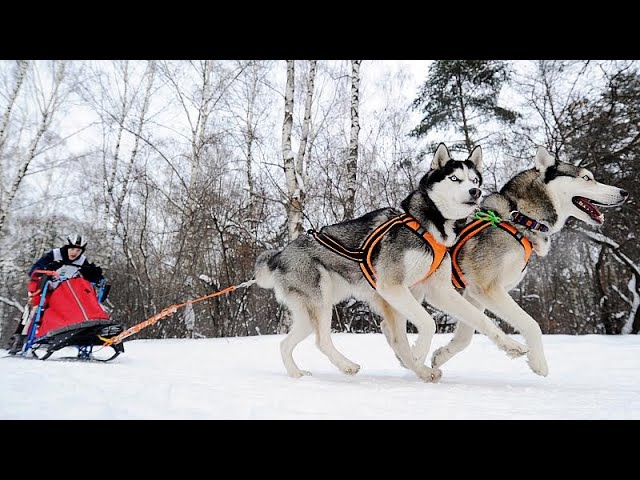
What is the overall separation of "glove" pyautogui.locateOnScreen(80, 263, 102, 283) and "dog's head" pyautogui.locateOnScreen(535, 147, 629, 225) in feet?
16.7

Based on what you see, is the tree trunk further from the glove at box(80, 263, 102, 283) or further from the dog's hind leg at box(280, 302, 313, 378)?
the dog's hind leg at box(280, 302, 313, 378)

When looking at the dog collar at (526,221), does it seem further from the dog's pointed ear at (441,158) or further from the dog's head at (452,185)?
the dog's pointed ear at (441,158)

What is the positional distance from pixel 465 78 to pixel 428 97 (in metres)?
1.08

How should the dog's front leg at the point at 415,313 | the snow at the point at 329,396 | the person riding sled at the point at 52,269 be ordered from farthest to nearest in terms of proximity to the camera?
the person riding sled at the point at 52,269 < the dog's front leg at the point at 415,313 < the snow at the point at 329,396

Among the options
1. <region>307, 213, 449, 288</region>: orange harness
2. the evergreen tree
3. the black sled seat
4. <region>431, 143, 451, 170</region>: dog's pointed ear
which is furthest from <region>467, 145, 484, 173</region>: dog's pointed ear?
the evergreen tree

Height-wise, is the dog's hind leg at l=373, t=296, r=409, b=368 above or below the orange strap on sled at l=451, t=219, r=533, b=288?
below

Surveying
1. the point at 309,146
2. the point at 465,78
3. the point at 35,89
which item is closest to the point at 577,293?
the point at 465,78

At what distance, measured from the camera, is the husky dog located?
3.48 meters

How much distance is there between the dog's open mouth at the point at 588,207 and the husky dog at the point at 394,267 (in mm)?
856

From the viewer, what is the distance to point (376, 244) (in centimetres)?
374

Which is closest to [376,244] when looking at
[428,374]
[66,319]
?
[428,374]

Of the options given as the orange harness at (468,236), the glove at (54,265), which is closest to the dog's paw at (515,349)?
the orange harness at (468,236)

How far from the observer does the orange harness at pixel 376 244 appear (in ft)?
11.7
